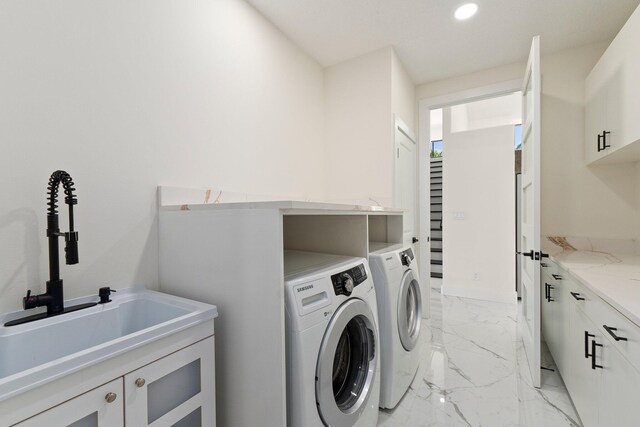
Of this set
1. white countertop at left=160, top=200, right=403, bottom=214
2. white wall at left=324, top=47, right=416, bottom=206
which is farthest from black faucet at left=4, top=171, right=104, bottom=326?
white wall at left=324, top=47, right=416, bottom=206

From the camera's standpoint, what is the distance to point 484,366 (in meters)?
2.06

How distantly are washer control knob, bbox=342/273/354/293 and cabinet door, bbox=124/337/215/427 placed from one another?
A: 55 cm

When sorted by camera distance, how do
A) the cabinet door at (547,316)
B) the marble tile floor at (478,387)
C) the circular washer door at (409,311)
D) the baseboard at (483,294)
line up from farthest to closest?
the baseboard at (483,294) < the cabinet door at (547,316) < the circular washer door at (409,311) < the marble tile floor at (478,387)

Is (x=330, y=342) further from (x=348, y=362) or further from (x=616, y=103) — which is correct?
(x=616, y=103)

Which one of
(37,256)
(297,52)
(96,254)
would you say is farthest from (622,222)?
(37,256)

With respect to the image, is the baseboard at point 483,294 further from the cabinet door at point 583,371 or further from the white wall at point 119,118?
the white wall at point 119,118

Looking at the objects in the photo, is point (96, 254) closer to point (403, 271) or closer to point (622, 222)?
point (403, 271)

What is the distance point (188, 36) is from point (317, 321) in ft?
5.19

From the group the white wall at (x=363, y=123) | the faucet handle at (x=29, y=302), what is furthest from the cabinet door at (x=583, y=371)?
the faucet handle at (x=29, y=302)

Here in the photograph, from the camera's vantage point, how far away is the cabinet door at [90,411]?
63 centimetres

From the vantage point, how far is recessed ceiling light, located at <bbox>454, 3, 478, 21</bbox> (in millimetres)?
1940

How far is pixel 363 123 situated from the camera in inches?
100

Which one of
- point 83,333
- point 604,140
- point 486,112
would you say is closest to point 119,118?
point 83,333

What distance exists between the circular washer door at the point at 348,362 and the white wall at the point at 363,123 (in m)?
1.29
